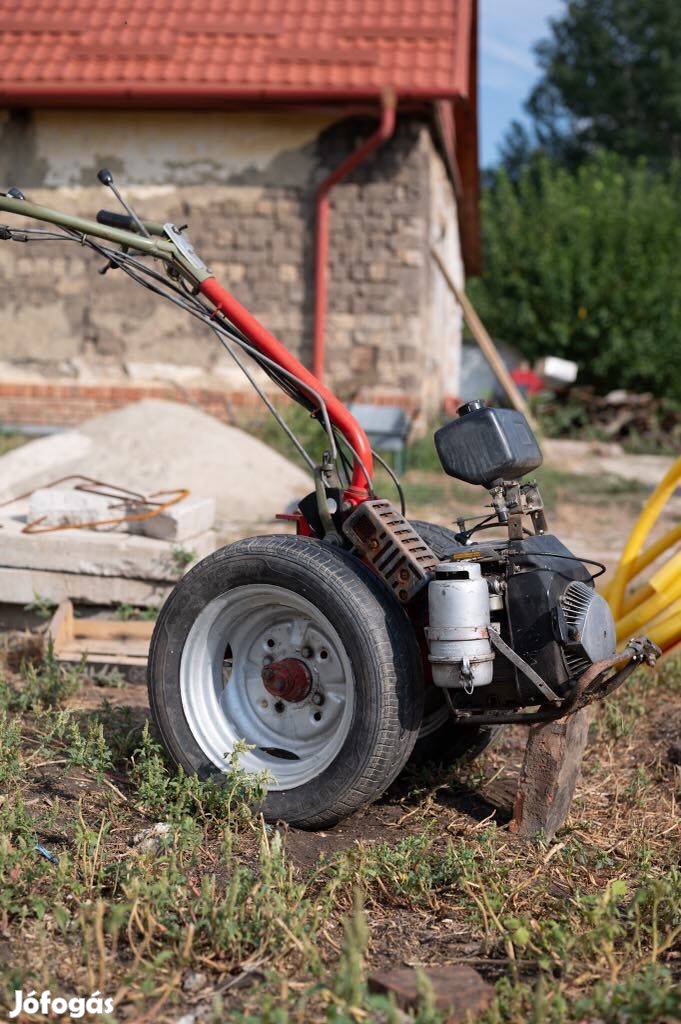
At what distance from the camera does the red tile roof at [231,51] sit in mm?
10367

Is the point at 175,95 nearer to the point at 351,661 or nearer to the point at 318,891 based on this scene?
the point at 351,661

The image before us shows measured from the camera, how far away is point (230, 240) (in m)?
11.0

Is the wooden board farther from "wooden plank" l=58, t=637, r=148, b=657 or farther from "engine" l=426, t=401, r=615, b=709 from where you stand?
"engine" l=426, t=401, r=615, b=709

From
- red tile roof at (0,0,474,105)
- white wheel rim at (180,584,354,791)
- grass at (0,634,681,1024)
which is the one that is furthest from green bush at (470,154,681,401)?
white wheel rim at (180,584,354,791)

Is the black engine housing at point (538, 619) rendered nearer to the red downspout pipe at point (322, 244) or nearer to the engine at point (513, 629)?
the engine at point (513, 629)

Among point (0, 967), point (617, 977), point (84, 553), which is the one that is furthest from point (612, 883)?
point (84, 553)

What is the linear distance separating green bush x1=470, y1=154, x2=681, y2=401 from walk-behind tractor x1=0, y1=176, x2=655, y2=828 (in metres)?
15.5

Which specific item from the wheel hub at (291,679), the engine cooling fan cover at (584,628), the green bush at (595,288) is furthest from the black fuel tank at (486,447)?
the green bush at (595,288)

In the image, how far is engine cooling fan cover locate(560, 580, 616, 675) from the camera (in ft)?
9.58

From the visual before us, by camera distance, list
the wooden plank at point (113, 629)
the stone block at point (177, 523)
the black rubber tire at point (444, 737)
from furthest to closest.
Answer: the stone block at point (177, 523), the wooden plank at point (113, 629), the black rubber tire at point (444, 737)

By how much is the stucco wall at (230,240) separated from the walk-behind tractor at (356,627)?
7565 millimetres

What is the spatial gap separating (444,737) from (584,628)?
78cm

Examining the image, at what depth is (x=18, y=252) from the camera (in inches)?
444

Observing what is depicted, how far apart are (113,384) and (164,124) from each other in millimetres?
2624
